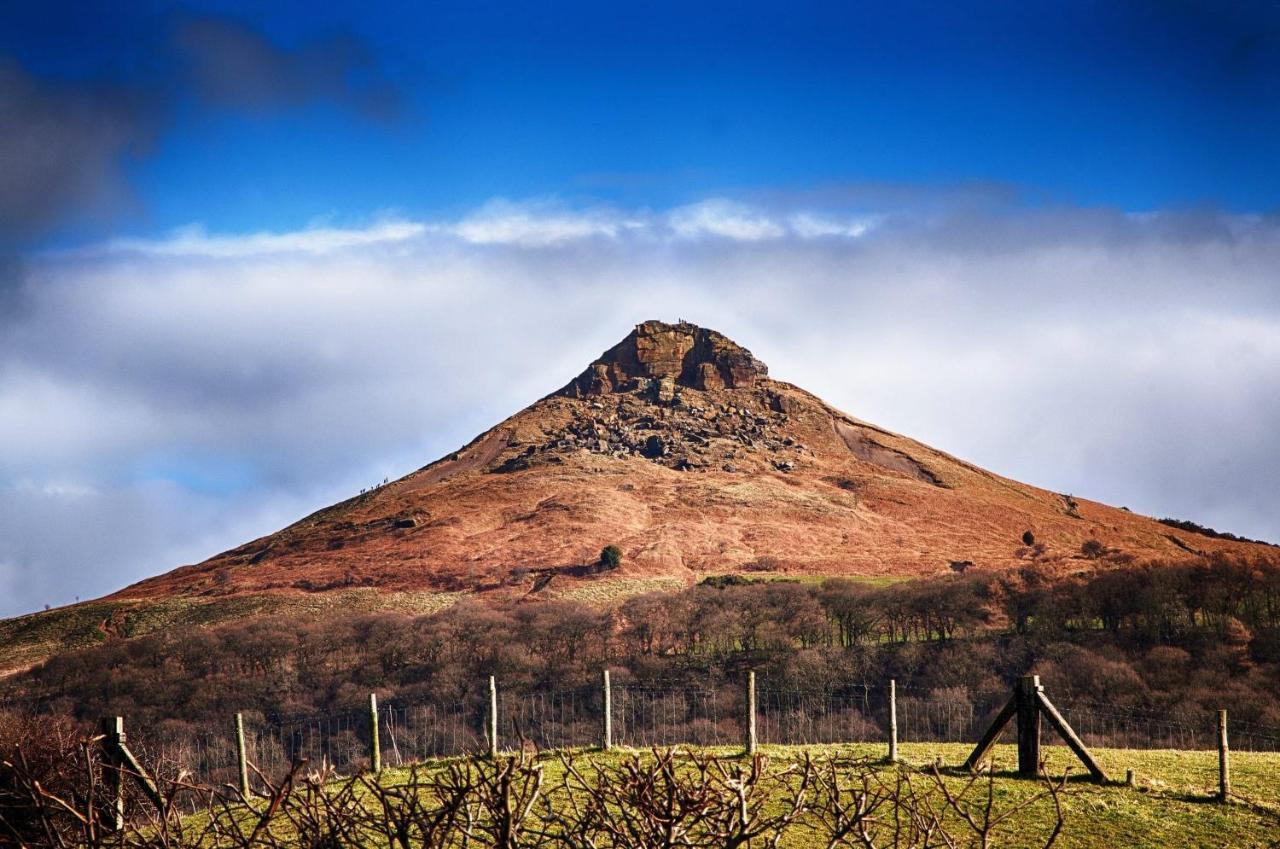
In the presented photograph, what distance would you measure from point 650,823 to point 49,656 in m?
98.9

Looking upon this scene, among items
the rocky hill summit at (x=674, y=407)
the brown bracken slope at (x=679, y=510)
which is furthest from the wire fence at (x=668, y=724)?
the rocky hill summit at (x=674, y=407)

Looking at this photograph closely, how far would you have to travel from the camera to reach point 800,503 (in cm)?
12988

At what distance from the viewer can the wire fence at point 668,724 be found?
4528cm

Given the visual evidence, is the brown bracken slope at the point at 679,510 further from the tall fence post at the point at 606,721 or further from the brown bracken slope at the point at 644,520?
the tall fence post at the point at 606,721

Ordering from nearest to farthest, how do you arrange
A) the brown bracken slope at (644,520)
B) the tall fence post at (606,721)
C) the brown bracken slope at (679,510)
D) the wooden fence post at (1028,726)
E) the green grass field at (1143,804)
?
the green grass field at (1143,804) → the wooden fence post at (1028,726) → the tall fence post at (606,721) → the brown bracken slope at (644,520) → the brown bracken slope at (679,510)

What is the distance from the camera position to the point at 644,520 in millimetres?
124062

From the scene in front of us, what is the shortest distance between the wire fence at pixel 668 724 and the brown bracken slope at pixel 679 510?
40.5m

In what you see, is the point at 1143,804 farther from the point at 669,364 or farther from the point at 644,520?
the point at 669,364

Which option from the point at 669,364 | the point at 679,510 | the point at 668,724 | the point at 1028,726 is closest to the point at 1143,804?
the point at 1028,726

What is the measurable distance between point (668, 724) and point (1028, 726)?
135 ft

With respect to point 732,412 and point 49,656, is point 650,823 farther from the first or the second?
point 732,412

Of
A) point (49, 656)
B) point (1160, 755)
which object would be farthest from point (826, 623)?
point (49, 656)

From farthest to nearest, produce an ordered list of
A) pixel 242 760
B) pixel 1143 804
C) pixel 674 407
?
pixel 674 407 < pixel 1143 804 < pixel 242 760

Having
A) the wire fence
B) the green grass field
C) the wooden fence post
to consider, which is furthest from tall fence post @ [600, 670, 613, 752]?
the wire fence
